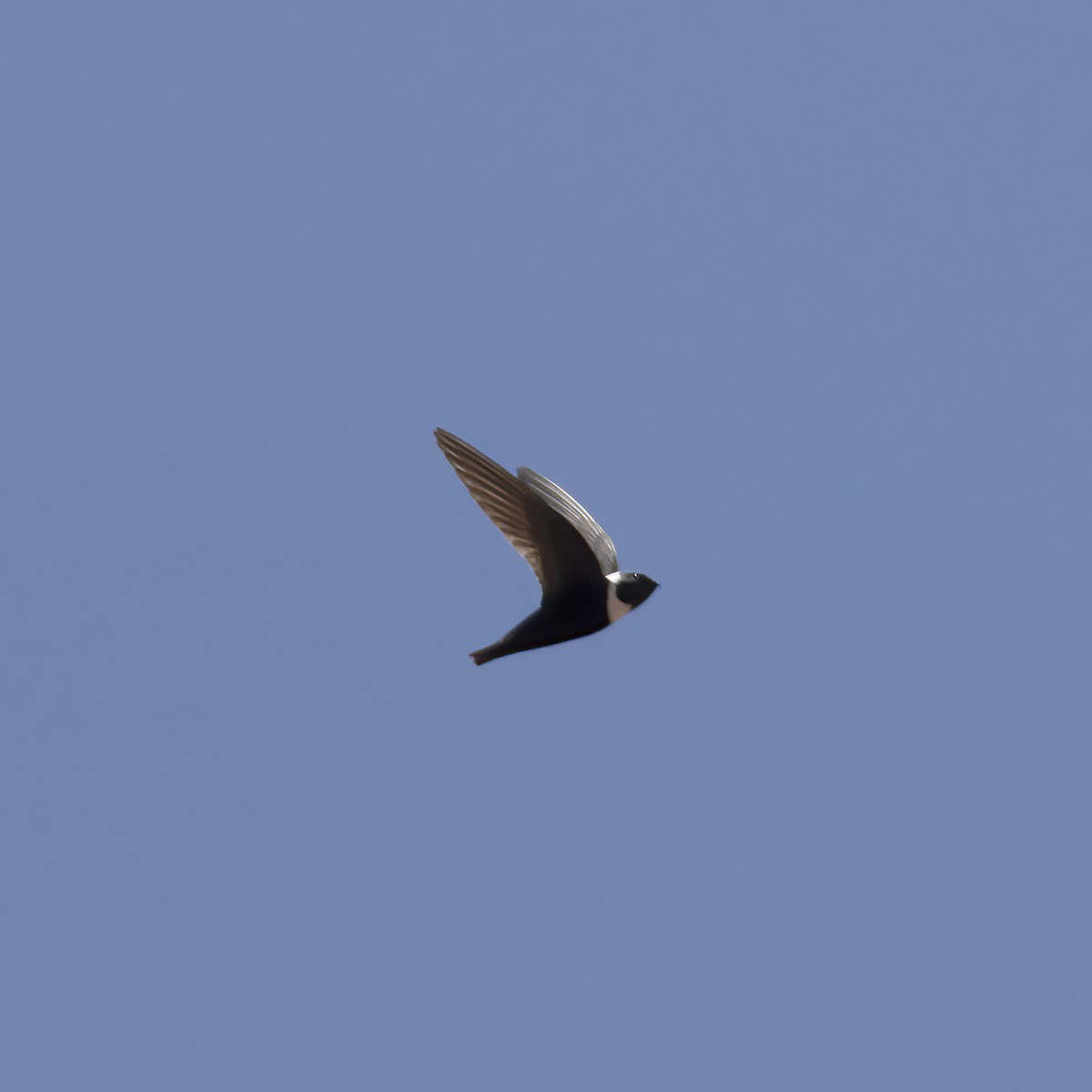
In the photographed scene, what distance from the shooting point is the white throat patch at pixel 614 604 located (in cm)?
1370

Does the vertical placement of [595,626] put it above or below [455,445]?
below

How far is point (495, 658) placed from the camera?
13773 mm

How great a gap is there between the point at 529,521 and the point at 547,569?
392mm

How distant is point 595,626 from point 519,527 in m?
0.84

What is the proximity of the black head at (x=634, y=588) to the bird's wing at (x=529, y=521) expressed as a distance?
0.74 ft

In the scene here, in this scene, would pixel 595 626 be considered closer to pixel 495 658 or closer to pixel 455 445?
pixel 495 658

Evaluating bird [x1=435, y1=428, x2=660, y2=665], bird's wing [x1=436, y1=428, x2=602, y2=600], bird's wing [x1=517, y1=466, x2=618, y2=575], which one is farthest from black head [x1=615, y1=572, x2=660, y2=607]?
bird's wing [x1=517, y1=466, x2=618, y2=575]

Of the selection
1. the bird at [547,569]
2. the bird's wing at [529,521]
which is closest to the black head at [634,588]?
the bird at [547,569]

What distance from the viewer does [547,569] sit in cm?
1364

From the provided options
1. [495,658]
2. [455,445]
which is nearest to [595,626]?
[495,658]

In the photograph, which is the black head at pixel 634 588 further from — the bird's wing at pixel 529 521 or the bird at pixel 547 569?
the bird's wing at pixel 529 521

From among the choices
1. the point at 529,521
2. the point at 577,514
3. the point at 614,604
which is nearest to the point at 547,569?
the point at 529,521

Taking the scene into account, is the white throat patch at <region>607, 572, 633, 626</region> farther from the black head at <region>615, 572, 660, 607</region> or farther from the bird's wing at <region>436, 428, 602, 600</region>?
the bird's wing at <region>436, 428, 602, 600</region>

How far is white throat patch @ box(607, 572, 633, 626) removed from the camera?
13703mm
